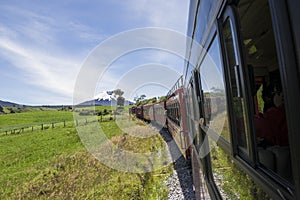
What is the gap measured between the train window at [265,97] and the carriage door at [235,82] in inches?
2.0

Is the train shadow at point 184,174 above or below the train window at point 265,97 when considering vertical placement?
below

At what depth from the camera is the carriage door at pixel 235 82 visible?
41.6 inches

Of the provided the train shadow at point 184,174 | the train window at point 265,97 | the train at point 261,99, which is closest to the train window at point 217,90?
the train at point 261,99

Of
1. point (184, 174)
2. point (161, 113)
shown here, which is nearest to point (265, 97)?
point (184, 174)

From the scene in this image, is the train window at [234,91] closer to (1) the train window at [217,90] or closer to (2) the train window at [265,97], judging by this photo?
(2) the train window at [265,97]

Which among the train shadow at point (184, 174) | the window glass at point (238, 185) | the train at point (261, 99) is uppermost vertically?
the train at point (261, 99)

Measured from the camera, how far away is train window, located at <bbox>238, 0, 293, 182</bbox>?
96 centimetres

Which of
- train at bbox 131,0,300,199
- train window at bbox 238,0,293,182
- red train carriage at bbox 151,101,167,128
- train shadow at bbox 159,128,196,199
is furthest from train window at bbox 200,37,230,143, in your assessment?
red train carriage at bbox 151,101,167,128

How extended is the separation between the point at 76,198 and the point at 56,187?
1201 millimetres

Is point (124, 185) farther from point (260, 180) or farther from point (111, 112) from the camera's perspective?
point (111, 112)

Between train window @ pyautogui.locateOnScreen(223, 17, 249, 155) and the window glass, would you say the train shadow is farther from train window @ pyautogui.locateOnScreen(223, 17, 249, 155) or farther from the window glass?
train window @ pyautogui.locateOnScreen(223, 17, 249, 155)

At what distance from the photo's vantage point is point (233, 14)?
1065mm

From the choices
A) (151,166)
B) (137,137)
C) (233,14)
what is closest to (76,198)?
(151,166)

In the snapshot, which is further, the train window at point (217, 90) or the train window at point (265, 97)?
the train window at point (217, 90)
